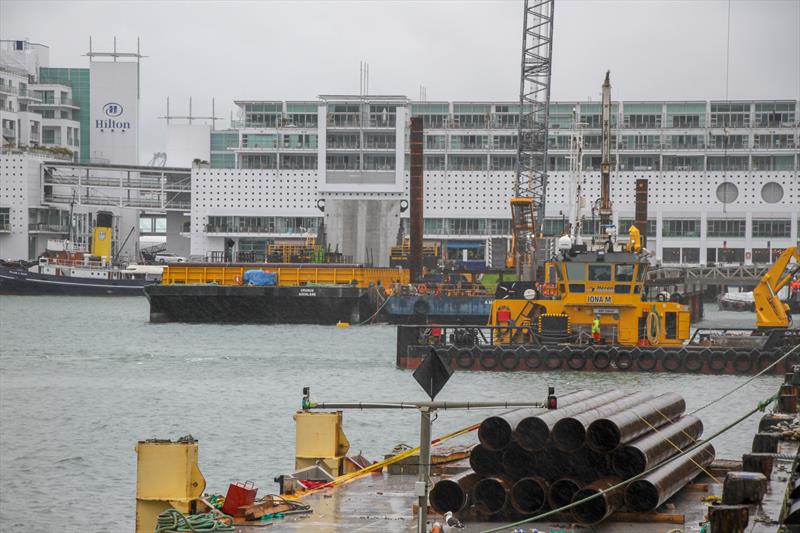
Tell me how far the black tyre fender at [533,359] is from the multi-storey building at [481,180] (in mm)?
62446

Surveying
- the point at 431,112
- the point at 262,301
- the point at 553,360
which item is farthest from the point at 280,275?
the point at 431,112

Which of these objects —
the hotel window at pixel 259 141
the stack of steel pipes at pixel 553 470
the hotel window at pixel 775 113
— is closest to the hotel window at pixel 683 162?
the hotel window at pixel 775 113

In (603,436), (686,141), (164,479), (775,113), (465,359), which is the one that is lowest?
(465,359)

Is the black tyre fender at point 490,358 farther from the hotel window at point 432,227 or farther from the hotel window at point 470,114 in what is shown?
the hotel window at point 470,114

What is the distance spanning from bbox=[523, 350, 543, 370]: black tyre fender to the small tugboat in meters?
60.9

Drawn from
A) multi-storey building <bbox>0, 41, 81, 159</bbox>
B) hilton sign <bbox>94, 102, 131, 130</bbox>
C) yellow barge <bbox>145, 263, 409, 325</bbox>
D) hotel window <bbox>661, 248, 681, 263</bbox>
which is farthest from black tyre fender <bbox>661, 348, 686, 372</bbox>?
hilton sign <bbox>94, 102, 131, 130</bbox>

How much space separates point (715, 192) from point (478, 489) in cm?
9442

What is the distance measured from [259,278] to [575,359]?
3663cm

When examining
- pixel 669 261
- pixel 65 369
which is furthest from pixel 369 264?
pixel 65 369

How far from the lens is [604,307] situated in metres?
40.5

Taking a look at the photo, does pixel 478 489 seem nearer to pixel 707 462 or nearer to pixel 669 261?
pixel 707 462

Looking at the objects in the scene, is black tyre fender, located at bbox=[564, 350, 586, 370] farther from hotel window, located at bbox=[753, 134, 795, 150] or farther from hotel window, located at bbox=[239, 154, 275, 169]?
hotel window, located at bbox=[753, 134, 795, 150]

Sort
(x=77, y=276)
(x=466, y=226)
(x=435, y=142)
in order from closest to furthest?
(x=77, y=276) < (x=466, y=226) < (x=435, y=142)

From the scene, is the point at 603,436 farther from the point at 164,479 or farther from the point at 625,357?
the point at 625,357
